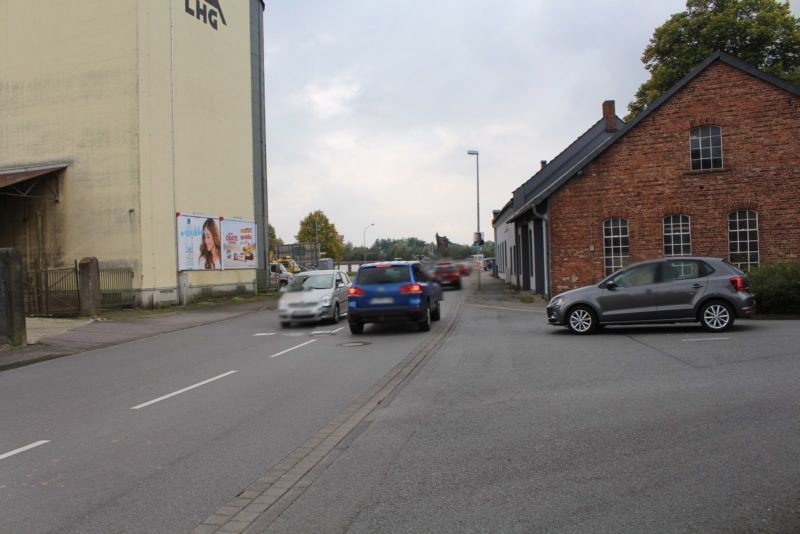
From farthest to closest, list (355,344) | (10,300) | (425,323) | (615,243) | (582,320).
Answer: (615,243) → (425,323) → (10,300) → (582,320) → (355,344)

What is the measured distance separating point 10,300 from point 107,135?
13.4 m

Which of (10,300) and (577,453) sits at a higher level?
(10,300)

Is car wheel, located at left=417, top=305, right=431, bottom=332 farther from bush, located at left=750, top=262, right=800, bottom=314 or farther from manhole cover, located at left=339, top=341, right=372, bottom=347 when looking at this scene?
bush, located at left=750, top=262, right=800, bottom=314

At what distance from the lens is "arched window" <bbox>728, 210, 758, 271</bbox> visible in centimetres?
2305

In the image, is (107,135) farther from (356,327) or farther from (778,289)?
(778,289)

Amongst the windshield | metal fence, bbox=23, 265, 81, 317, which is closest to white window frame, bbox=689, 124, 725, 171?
the windshield

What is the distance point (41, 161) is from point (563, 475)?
2931cm

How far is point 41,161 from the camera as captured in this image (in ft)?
93.9

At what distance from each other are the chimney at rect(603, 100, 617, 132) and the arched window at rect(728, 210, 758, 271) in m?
16.9

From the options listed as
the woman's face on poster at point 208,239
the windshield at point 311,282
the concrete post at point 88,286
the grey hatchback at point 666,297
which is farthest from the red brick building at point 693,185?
the concrete post at point 88,286

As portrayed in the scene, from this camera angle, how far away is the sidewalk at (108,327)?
14923 millimetres

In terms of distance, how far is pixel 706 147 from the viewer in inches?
925

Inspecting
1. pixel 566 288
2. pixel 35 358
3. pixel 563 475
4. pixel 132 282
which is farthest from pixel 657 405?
pixel 132 282

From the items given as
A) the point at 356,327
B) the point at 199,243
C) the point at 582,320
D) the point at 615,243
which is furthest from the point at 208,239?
the point at 582,320
